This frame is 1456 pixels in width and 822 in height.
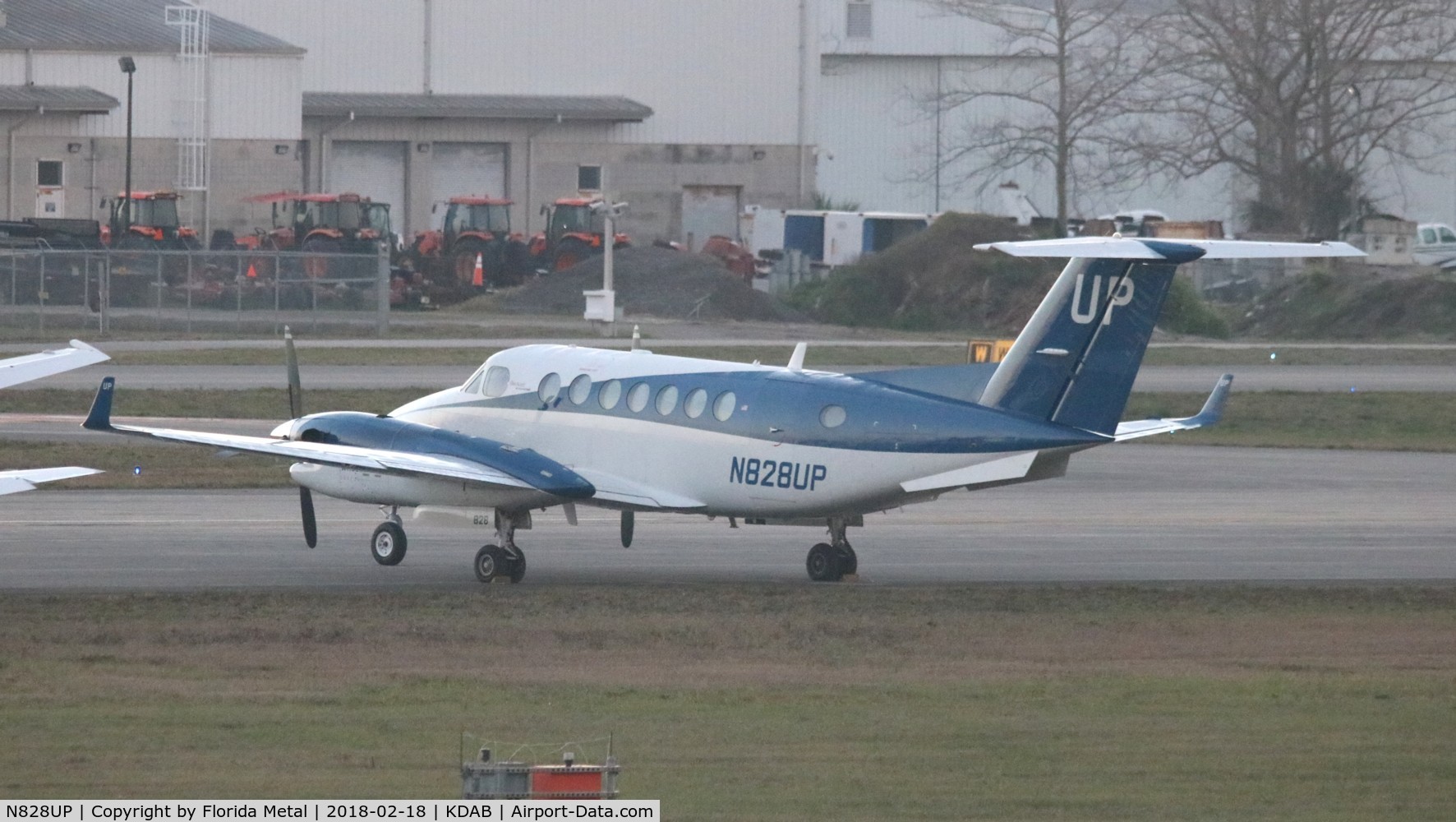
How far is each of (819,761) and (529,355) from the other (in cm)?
1063

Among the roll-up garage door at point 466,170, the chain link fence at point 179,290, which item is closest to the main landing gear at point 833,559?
the chain link fence at point 179,290

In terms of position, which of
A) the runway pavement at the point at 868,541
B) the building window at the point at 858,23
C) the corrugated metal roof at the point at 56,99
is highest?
the building window at the point at 858,23

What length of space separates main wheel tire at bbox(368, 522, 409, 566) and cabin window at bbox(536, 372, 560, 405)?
2.10m

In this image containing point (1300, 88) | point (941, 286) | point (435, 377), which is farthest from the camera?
point (1300, 88)

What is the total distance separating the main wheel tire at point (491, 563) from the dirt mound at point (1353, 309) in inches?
1706

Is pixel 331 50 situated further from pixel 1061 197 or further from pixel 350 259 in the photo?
pixel 1061 197

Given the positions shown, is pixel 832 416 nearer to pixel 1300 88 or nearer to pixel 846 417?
pixel 846 417

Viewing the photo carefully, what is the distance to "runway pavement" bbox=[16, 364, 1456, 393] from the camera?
1588 inches

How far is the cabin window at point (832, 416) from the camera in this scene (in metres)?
19.1

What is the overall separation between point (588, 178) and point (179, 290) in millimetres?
27956

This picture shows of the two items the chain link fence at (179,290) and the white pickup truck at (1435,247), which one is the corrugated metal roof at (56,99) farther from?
the white pickup truck at (1435,247)

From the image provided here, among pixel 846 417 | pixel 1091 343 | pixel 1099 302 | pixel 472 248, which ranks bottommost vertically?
pixel 846 417

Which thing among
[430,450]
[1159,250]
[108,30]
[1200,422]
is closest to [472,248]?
[108,30]

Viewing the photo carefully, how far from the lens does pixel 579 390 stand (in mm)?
20859
